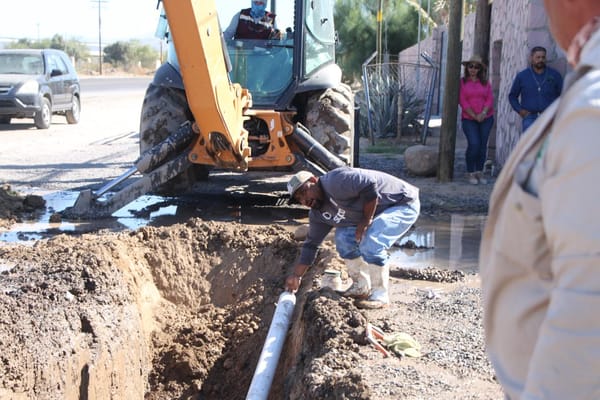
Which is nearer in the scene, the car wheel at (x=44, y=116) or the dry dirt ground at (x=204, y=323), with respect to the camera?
the dry dirt ground at (x=204, y=323)

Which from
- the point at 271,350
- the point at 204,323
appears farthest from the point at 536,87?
the point at 271,350

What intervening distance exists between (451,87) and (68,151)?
753cm

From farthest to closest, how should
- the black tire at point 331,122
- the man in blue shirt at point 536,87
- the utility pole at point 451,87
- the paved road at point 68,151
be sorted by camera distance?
the paved road at point 68,151 < the utility pole at point 451,87 < the man in blue shirt at point 536,87 < the black tire at point 331,122

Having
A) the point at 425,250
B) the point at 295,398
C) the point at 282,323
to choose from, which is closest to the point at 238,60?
the point at 425,250

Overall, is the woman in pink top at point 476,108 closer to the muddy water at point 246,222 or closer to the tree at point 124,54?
the muddy water at point 246,222

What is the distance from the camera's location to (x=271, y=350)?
5.04 metres

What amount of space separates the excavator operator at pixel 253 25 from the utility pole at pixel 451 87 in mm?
2604

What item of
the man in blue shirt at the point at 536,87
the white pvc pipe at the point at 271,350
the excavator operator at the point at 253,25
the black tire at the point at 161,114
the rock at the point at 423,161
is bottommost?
the white pvc pipe at the point at 271,350

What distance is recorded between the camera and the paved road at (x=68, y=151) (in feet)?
38.6

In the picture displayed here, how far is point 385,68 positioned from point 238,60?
9353mm

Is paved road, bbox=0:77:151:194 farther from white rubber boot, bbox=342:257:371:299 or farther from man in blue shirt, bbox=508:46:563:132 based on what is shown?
white rubber boot, bbox=342:257:371:299

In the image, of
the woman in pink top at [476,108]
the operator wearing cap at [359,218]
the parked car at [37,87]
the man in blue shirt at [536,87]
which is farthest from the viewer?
the parked car at [37,87]

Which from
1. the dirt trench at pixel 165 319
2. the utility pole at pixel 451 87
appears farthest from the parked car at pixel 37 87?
the dirt trench at pixel 165 319

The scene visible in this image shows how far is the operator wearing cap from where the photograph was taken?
543cm
